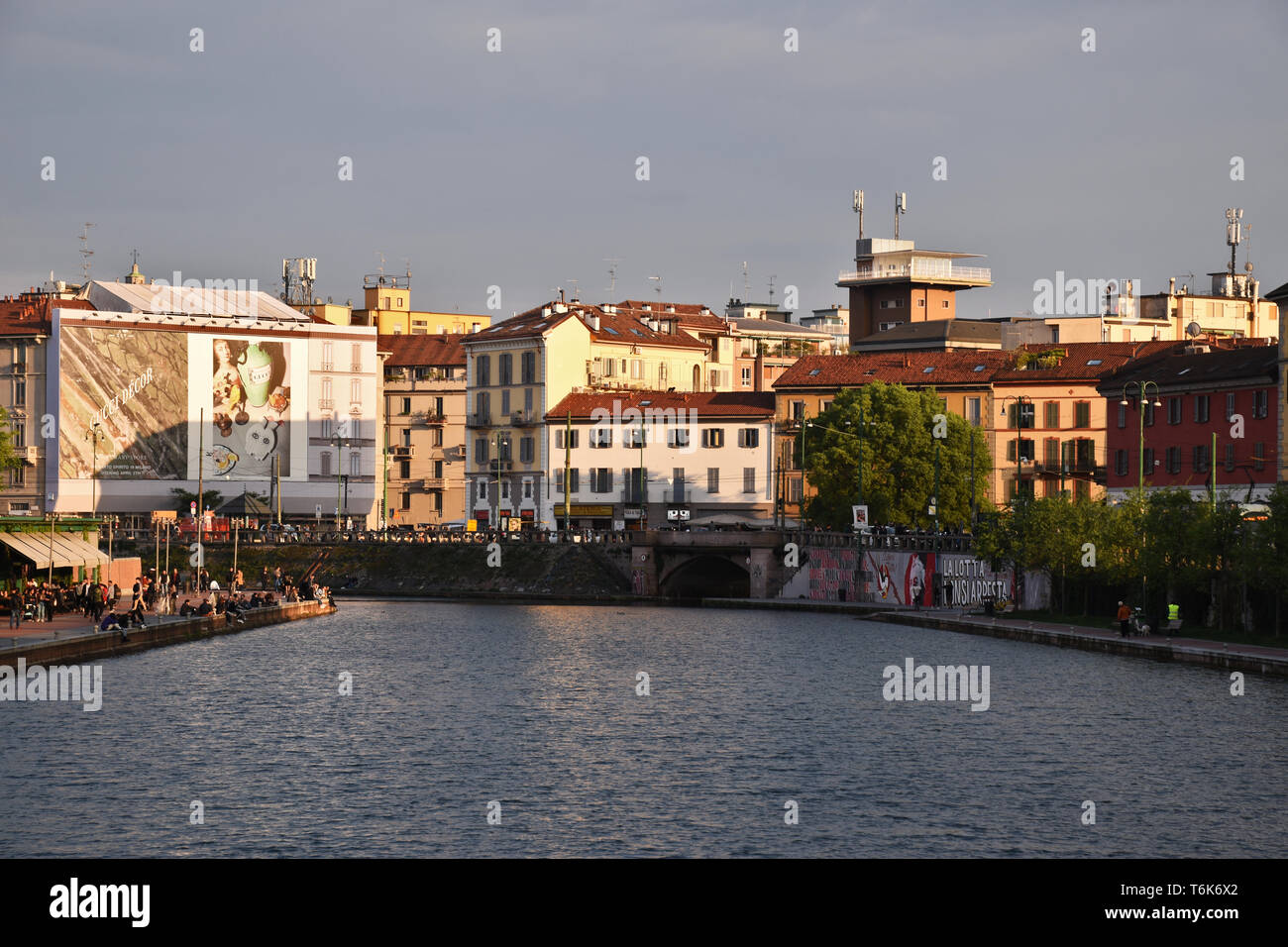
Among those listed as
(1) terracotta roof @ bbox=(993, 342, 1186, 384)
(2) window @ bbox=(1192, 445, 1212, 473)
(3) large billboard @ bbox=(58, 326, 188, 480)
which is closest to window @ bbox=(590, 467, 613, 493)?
(1) terracotta roof @ bbox=(993, 342, 1186, 384)

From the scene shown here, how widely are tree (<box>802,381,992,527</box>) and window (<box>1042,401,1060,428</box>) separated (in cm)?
1329

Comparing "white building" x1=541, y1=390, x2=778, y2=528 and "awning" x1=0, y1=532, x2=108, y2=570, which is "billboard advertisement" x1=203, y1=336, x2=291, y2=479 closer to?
"white building" x1=541, y1=390, x2=778, y2=528

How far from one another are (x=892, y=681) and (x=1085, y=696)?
27.2 feet

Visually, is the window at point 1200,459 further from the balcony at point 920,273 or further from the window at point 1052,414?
the balcony at point 920,273

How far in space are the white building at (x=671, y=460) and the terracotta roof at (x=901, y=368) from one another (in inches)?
149

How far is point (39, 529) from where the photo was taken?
90.4 metres

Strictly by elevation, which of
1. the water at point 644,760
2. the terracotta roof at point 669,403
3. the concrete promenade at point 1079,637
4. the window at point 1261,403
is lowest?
the water at point 644,760

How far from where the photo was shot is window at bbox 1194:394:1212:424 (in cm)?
9506

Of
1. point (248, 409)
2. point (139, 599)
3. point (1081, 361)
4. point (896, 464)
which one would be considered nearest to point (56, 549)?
point (139, 599)

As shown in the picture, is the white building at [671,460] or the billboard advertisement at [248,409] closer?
the white building at [671,460]

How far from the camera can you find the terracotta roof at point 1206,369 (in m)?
91.5

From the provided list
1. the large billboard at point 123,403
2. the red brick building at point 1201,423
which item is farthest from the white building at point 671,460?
the red brick building at point 1201,423
